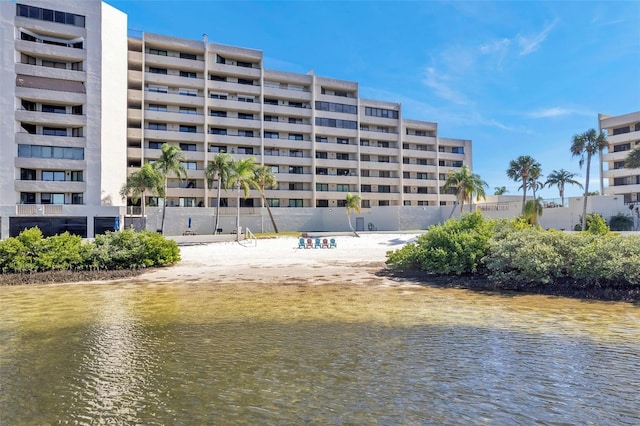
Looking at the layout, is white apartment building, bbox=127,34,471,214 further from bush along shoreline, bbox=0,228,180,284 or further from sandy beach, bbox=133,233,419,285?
bush along shoreline, bbox=0,228,180,284

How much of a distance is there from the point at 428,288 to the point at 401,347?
336 inches

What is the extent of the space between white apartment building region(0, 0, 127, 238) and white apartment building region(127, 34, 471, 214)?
705 centimetres

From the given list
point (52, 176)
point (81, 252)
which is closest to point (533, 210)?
point (81, 252)

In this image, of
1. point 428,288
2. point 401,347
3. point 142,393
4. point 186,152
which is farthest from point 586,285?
point 186,152

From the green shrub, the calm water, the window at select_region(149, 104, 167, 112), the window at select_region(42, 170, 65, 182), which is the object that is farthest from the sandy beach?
the window at select_region(149, 104, 167, 112)

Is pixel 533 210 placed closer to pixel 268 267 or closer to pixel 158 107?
pixel 268 267

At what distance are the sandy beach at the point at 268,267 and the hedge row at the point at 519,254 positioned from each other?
10.3 feet

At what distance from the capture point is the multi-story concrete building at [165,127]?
5131 centimetres

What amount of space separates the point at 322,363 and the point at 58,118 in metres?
58.7

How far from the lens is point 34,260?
70.1 feet

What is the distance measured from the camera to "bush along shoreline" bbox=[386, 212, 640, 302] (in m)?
14.7

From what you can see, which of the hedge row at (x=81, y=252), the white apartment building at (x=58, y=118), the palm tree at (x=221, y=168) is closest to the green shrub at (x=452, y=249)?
the hedge row at (x=81, y=252)

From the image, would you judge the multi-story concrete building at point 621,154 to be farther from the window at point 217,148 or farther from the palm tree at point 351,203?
the window at point 217,148

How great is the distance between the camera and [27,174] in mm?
52000
